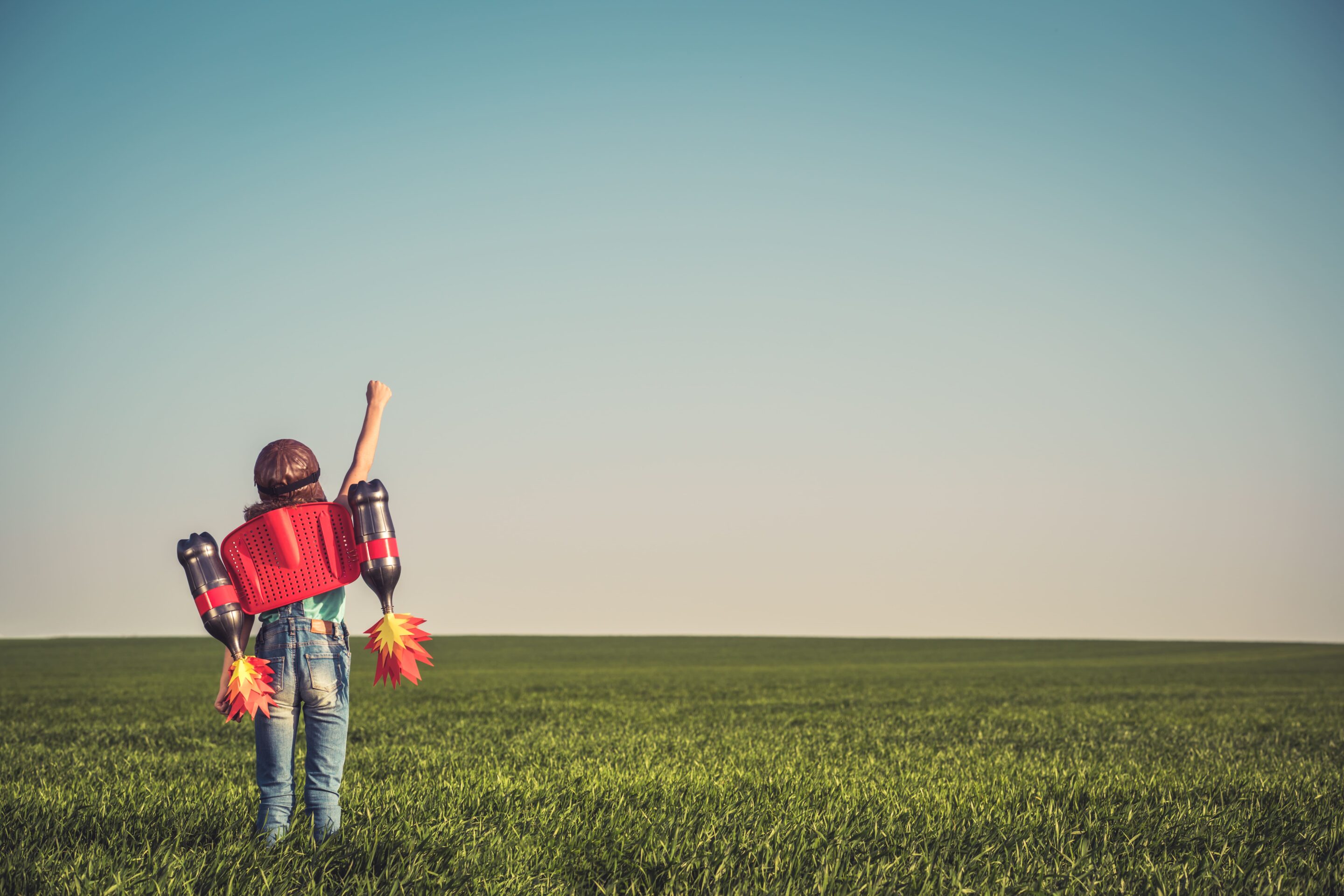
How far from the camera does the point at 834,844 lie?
493 cm

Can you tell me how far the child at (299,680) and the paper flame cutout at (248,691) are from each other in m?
0.08

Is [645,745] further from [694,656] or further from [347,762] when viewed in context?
[694,656]

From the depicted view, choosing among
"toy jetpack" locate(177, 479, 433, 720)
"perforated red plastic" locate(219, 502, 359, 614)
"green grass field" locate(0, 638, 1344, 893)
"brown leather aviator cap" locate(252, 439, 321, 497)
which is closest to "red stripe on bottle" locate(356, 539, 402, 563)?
"toy jetpack" locate(177, 479, 433, 720)

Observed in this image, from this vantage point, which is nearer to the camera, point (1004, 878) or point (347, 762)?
point (1004, 878)

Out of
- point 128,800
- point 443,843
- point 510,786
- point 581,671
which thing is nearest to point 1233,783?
point 510,786

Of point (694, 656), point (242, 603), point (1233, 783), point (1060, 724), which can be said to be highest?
point (242, 603)

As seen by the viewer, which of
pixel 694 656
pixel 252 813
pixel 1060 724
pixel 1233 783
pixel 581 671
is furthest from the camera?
Answer: pixel 694 656

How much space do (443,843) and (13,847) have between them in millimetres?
2260

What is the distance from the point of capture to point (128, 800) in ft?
19.0

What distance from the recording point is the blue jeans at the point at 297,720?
4.35 m

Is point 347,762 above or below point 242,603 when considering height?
below

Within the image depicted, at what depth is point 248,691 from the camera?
4.13 metres

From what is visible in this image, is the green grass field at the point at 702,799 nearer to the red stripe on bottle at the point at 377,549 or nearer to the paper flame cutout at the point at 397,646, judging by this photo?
the paper flame cutout at the point at 397,646

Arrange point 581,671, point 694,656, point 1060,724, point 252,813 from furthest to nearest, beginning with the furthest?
1. point 694,656
2. point 581,671
3. point 1060,724
4. point 252,813
